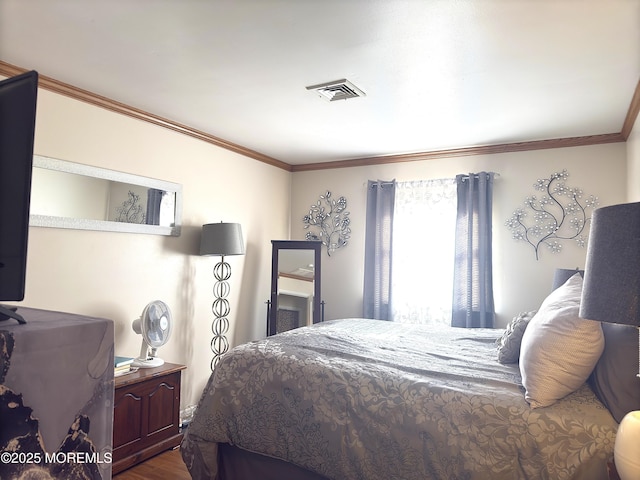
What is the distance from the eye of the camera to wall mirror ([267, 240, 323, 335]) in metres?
4.40

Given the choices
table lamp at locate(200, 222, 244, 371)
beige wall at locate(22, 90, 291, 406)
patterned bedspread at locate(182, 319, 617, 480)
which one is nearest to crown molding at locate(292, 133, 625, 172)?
beige wall at locate(22, 90, 291, 406)

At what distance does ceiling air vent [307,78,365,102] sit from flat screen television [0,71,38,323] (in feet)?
7.06

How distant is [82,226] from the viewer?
2.88m

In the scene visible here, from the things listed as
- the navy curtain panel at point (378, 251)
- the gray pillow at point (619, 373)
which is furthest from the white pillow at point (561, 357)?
the navy curtain panel at point (378, 251)

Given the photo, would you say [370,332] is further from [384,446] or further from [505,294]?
[505,294]

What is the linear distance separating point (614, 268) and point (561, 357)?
2.42 feet

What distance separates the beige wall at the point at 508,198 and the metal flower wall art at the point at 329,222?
9cm

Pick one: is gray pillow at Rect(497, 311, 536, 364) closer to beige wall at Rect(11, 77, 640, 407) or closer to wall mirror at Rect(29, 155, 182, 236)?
beige wall at Rect(11, 77, 640, 407)

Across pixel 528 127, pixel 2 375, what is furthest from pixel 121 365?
pixel 528 127

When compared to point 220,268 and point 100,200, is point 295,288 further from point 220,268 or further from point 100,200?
point 100,200

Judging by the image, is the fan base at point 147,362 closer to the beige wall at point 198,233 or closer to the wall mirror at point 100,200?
the beige wall at point 198,233

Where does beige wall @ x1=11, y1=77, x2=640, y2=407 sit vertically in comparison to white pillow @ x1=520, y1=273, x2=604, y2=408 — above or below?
above

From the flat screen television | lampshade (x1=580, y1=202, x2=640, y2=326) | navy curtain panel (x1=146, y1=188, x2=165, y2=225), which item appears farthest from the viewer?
navy curtain panel (x1=146, y1=188, x2=165, y2=225)

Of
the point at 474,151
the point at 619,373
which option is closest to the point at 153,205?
the point at 474,151
